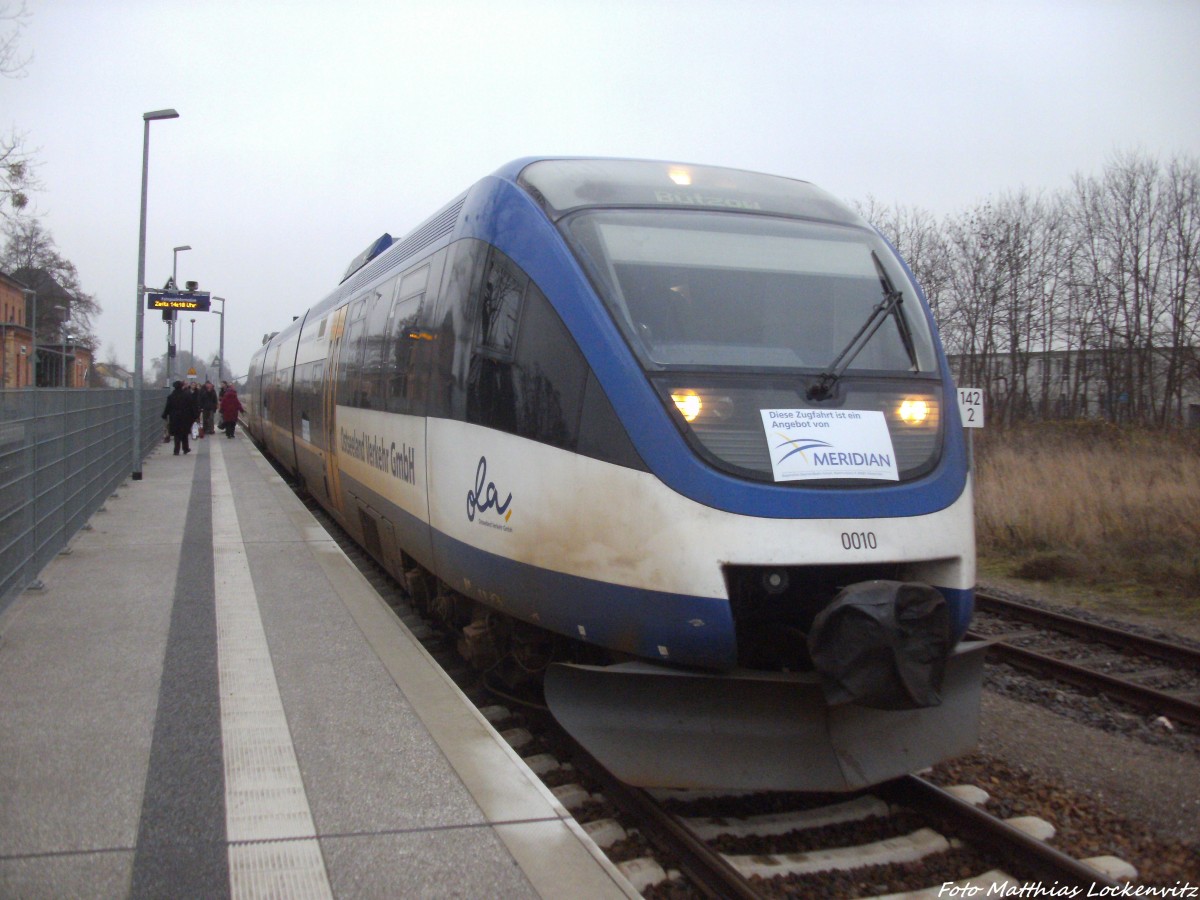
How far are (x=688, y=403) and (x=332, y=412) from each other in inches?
269

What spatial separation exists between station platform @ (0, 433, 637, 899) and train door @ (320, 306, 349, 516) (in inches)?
104

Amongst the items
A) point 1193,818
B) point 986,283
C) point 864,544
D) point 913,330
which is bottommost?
point 1193,818

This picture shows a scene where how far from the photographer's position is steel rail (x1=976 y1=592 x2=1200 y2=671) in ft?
25.8

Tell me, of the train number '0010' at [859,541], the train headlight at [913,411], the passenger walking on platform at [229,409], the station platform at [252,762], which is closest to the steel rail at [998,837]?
the train number '0010' at [859,541]

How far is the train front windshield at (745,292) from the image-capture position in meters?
4.79

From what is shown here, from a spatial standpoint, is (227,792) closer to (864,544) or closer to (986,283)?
(864,544)

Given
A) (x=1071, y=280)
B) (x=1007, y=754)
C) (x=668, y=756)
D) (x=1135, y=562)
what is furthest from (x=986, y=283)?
(x=668, y=756)

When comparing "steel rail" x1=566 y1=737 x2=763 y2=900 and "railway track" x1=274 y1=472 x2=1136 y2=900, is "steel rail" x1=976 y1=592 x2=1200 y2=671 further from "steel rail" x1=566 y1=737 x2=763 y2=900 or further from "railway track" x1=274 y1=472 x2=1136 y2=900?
"steel rail" x1=566 y1=737 x2=763 y2=900

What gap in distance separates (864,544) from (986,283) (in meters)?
27.5

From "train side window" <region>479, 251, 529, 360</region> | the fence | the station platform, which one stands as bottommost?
the station platform

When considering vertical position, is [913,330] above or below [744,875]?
above

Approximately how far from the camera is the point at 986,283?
29.5 metres

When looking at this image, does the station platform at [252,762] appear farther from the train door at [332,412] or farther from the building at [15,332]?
the building at [15,332]

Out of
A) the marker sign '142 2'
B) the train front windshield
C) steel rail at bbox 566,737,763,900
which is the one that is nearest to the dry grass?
the marker sign '142 2'
